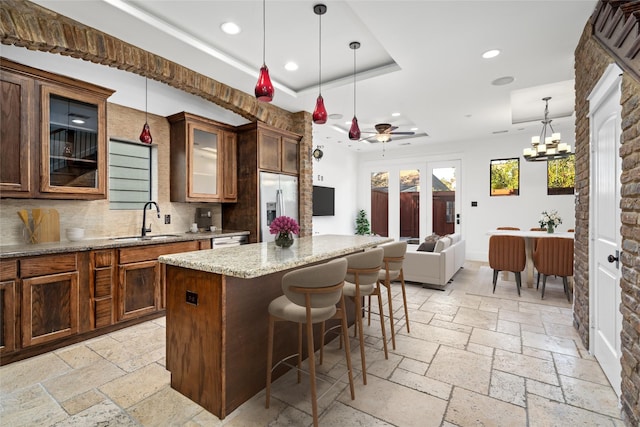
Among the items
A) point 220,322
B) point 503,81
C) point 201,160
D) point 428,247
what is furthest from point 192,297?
point 503,81

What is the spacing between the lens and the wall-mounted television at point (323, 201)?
737 centimetres

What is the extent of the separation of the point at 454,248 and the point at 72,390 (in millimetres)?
5151

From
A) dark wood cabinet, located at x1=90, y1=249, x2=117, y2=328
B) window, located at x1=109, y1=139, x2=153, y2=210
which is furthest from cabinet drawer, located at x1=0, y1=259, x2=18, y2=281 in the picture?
window, located at x1=109, y1=139, x2=153, y2=210

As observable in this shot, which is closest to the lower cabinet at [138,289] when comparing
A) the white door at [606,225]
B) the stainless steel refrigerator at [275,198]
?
the stainless steel refrigerator at [275,198]

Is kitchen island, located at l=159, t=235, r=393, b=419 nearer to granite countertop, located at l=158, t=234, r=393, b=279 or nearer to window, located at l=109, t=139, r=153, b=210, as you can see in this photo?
granite countertop, located at l=158, t=234, r=393, b=279

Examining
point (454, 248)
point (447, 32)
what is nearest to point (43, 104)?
point (447, 32)

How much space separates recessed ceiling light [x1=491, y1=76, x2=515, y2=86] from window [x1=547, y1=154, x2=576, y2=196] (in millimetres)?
3682

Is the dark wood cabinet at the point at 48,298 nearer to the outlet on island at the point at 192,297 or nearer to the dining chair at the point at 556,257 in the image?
the outlet on island at the point at 192,297

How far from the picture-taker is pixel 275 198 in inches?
186

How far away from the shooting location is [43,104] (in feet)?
9.12

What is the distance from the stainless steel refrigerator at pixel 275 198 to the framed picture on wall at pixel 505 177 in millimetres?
4990

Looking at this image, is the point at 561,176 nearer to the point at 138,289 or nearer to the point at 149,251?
the point at 149,251

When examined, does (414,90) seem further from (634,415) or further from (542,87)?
(634,415)

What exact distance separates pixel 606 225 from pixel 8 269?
4598mm
